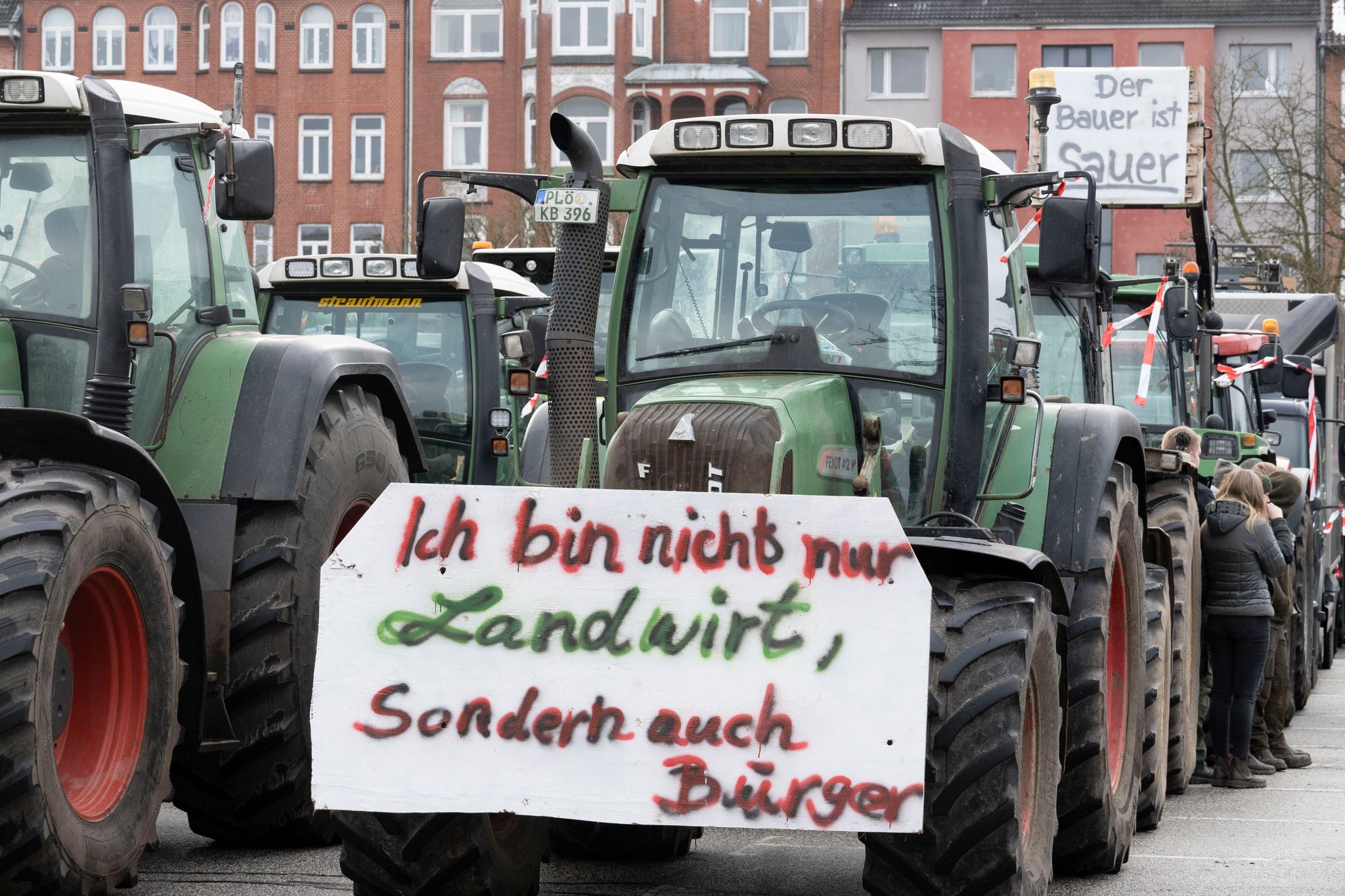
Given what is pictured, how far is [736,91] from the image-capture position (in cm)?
5188

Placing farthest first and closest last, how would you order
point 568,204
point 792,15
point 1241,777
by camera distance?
point 792,15, point 1241,777, point 568,204

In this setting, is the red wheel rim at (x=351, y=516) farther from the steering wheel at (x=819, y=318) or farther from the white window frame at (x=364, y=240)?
the white window frame at (x=364, y=240)

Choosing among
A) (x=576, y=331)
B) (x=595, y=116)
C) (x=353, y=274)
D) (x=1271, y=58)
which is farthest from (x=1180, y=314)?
(x=1271, y=58)

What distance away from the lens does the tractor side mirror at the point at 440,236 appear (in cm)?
662

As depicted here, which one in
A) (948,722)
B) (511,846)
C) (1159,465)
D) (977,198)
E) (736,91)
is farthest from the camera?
(736,91)

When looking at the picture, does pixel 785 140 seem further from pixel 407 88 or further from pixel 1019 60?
pixel 407 88

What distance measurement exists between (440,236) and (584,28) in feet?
154

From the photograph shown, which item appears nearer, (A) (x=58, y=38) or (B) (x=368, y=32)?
(B) (x=368, y=32)

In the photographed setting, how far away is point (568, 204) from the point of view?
674 centimetres

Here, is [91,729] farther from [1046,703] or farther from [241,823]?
[1046,703]

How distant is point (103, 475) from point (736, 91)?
154 feet

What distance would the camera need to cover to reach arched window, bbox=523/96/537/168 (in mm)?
52469

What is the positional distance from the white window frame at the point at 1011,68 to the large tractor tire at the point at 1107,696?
1788 inches

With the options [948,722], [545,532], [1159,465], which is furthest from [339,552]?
[1159,465]
